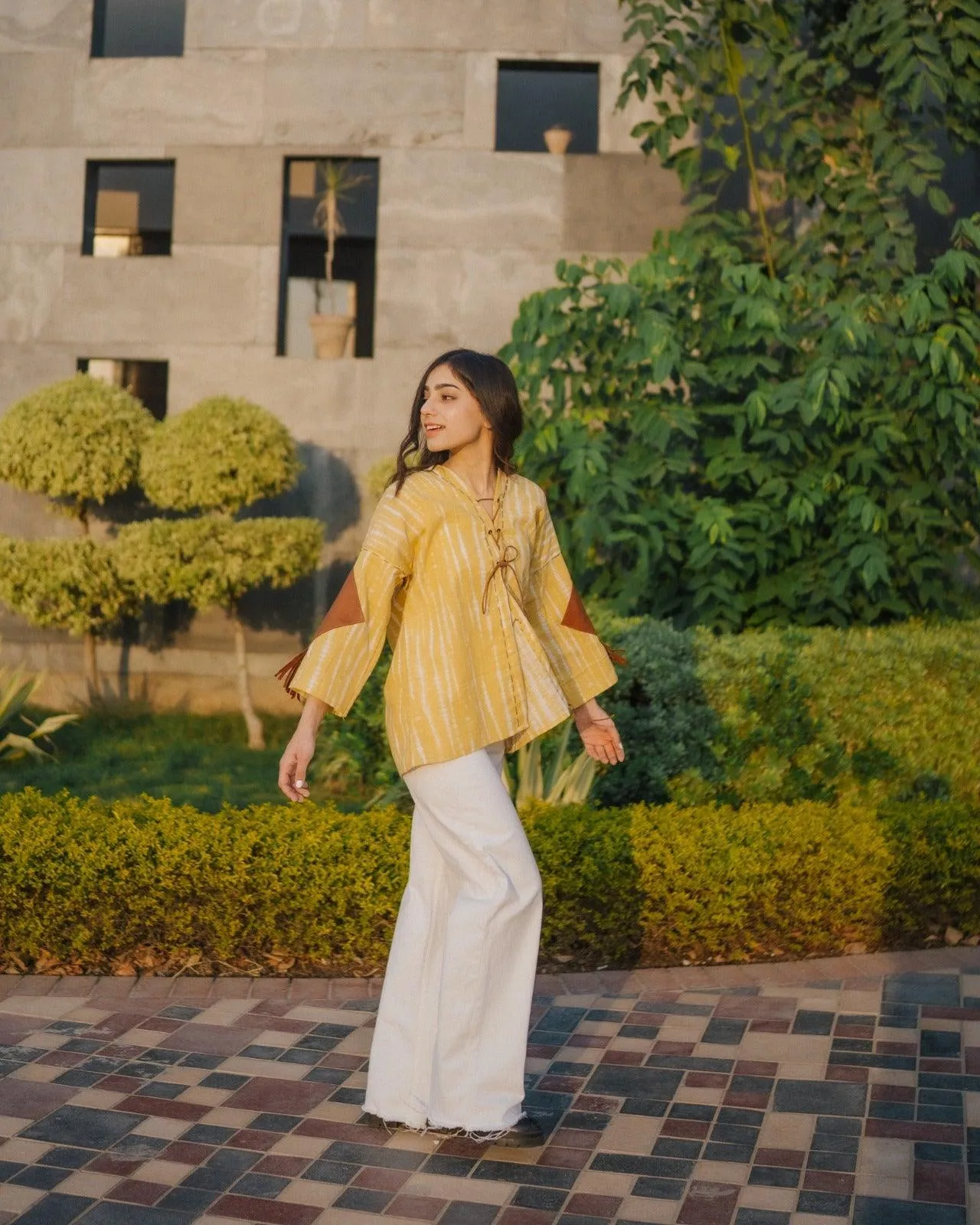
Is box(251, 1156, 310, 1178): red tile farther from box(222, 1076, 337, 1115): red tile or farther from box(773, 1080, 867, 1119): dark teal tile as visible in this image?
box(773, 1080, 867, 1119): dark teal tile

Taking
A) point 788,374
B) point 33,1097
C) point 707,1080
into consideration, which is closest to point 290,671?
point 33,1097

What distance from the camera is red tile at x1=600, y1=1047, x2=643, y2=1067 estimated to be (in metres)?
4.36

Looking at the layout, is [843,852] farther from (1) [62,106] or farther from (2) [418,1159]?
(1) [62,106]

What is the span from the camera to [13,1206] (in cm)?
333

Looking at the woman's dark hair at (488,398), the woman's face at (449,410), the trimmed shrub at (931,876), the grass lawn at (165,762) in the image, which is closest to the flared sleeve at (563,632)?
the woman's dark hair at (488,398)

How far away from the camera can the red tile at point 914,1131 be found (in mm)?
3758

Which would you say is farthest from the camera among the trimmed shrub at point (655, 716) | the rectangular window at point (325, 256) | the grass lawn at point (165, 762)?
the rectangular window at point (325, 256)

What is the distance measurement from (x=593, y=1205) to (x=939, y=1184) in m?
0.84

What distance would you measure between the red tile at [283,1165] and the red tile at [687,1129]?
0.93m

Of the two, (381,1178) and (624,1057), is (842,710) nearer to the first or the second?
(624,1057)

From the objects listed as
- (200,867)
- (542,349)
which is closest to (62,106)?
(542,349)

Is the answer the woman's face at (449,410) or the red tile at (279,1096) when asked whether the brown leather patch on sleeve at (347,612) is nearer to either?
the woman's face at (449,410)

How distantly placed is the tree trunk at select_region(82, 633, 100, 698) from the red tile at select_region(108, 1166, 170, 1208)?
7.52 m

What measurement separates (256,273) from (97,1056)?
7.65 meters
